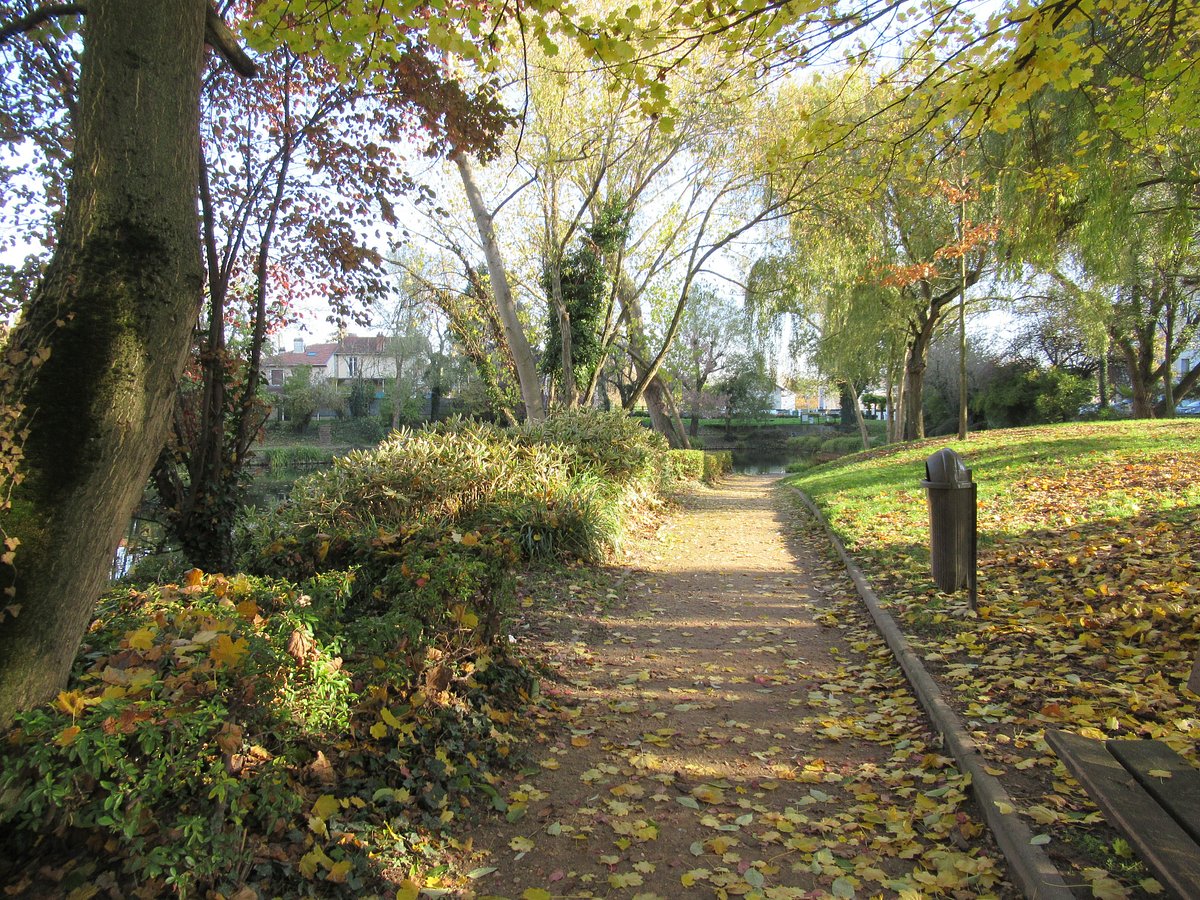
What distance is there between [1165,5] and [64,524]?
7.36 metres

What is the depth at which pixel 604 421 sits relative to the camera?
13.4m

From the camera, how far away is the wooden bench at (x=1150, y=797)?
6.21 feet

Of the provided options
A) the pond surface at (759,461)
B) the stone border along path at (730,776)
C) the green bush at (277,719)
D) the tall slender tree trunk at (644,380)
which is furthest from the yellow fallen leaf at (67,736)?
the pond surface at (759,461)

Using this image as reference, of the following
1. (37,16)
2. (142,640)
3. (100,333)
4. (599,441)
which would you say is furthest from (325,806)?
(599,441)

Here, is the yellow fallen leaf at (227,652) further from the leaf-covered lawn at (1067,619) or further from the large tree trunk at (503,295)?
the large tree trunk at (503,295)

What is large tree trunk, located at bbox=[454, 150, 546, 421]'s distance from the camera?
1334 centimetres

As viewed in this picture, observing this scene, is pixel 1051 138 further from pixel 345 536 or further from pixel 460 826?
pixel 460 826

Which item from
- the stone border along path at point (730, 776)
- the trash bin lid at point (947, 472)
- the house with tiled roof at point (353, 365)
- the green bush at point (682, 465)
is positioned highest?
the house with tiled roof at point (353, 365)

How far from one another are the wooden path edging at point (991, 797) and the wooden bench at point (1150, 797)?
0.31 metres

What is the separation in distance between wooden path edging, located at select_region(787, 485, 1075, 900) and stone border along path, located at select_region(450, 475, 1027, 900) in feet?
0.20

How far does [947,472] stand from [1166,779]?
3.38 metres

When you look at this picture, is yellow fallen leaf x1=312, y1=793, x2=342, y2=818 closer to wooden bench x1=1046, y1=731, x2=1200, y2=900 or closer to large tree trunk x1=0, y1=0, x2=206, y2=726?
large tree trunk x1=0, y1=0, x2=206, y2=726

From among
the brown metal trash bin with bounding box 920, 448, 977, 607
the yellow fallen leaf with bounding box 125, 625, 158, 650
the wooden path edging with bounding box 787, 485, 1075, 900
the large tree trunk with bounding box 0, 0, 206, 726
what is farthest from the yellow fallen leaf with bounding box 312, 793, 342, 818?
the brown metal trash bin with bounding box 920, 448, 977, 607

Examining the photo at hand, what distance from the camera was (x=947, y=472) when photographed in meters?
5.40
